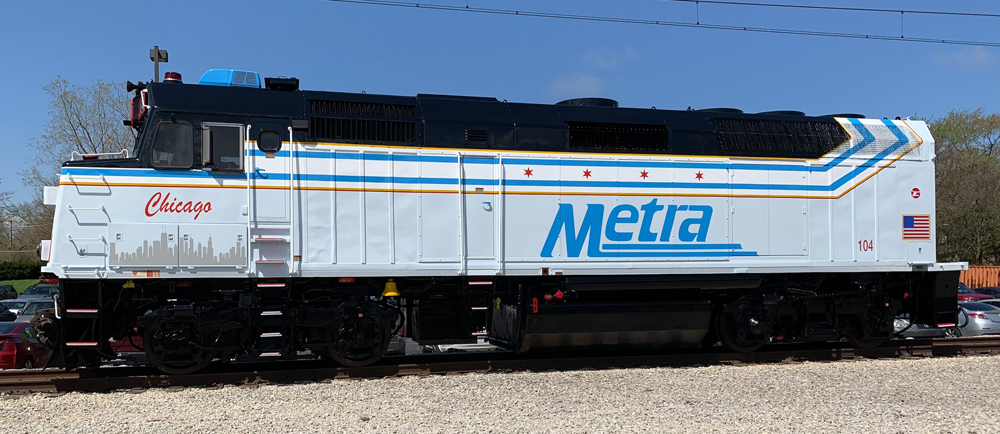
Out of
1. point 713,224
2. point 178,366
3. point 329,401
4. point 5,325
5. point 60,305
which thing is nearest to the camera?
point 329,401

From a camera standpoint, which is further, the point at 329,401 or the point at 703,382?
the point at 703,382

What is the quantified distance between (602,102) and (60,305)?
26.3 feet

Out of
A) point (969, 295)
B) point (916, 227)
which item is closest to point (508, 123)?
point (916, 227)

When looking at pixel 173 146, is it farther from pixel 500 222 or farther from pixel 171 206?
pixel 500 222

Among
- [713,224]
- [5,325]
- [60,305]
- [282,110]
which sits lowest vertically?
[5,325]

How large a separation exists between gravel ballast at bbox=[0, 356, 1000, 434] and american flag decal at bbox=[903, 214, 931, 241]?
8.39ft

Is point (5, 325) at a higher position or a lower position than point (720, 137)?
lower

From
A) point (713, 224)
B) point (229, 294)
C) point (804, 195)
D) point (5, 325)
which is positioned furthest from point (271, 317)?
point (5, 325)

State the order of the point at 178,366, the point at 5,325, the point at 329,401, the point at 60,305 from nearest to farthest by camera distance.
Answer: the point at 329,401 → the point at 60,305 → the point at 178,366 → the point at 5,325

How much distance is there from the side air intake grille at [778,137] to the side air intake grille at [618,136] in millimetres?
1041

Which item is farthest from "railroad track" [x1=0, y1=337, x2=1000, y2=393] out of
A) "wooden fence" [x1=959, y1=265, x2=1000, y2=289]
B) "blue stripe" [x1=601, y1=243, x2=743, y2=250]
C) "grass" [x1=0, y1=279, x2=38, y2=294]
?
"grass" [x1=0, y1=279, x2=38, y2=294]

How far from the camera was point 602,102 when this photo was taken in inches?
461

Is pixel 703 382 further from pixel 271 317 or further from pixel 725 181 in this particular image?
pixel 271 317

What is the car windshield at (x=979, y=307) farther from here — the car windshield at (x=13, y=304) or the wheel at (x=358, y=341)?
the car windshield at (x=13, y=304)
